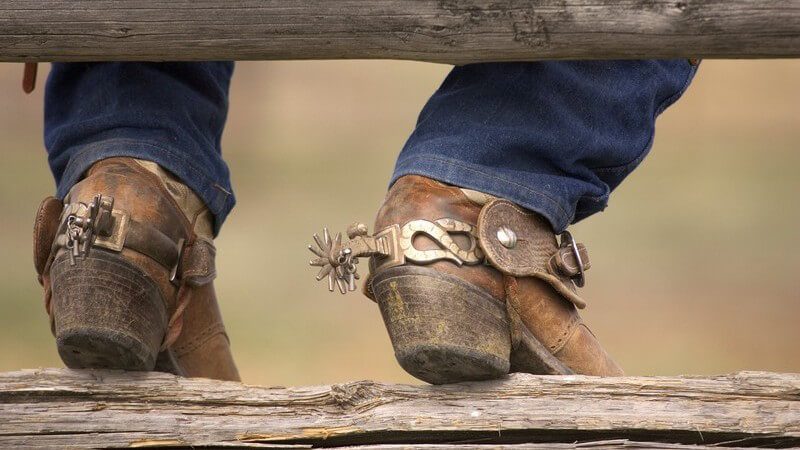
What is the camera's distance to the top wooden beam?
1.17m

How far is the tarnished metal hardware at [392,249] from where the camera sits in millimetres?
1328

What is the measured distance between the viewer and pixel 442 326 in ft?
4.27

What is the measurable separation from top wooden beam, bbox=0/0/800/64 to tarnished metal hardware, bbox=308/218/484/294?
0.20m

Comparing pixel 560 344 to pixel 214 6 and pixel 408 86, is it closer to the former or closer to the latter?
pixel 214 6

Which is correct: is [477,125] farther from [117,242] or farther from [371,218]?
[371,218]

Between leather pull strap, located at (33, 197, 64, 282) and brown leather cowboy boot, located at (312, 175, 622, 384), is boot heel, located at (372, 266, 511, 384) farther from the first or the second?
leather pull strap, located at (33, 197, 64, 282)

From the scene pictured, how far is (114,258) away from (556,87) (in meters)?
0.53

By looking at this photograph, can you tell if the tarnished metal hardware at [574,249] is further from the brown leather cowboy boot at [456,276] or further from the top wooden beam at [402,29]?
the top wooden beam at [402,29]

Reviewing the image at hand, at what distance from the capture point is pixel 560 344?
55.9 inches

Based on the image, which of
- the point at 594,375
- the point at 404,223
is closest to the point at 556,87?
the point at 404,223

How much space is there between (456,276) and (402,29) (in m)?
0.28

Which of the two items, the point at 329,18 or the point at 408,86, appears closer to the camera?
the point at 329,18

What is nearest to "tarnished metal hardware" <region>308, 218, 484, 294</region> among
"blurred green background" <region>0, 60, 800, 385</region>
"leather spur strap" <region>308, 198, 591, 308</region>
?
"leather spur strap" <region>308, 198, 591, 308</region>

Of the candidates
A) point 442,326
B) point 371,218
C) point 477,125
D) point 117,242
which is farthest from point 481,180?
point 371,218
